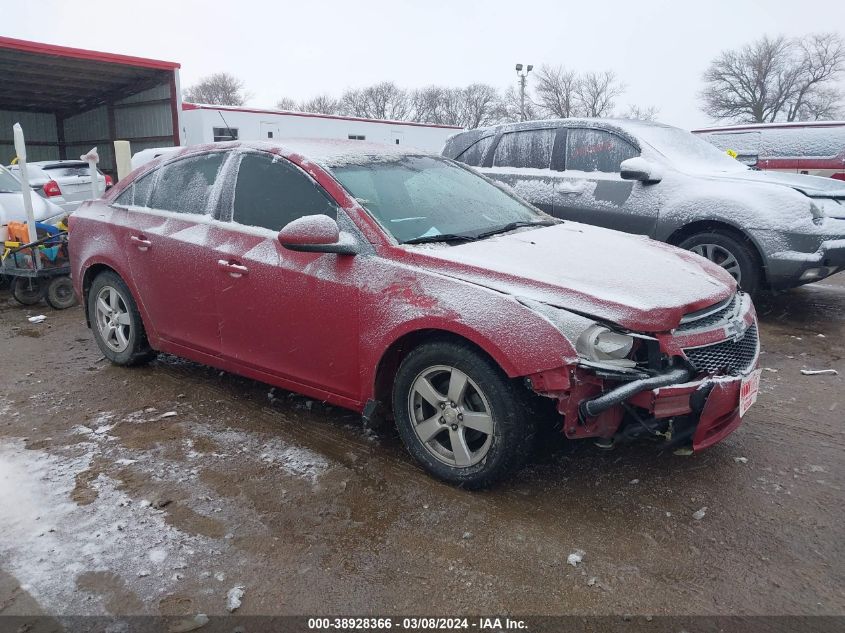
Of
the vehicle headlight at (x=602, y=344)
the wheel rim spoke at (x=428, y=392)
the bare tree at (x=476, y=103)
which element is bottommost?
the wheel rim spoke at (x=428, y=392)

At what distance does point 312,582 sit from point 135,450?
1.63 metres

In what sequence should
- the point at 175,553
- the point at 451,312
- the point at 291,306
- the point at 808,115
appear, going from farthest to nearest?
the point at 808,115 < the point at 291,306 < the point at 451,312 < the point at 175,553

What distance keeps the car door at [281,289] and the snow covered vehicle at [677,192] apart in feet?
11.5

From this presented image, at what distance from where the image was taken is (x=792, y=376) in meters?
4.50

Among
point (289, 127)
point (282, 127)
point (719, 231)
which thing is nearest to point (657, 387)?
point (719, 231)

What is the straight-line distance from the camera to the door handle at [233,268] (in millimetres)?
3691

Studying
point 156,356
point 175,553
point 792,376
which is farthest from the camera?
point 156,356

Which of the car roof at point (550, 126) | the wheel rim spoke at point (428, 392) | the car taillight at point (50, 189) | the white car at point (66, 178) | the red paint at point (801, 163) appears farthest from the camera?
the white car at point (66, 178)

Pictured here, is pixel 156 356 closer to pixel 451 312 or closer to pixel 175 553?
pixel 175 553

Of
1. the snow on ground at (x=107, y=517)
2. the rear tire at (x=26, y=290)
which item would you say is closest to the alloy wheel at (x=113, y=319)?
the snow on ground at (x=107, y=517)

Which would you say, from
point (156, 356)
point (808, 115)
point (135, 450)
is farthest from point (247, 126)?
point (808, 115)

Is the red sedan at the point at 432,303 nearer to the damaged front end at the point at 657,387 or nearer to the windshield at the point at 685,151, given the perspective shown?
the damaged front end at the point at 657,387

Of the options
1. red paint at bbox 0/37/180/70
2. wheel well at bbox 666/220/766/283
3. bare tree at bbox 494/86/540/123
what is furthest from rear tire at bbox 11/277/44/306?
bare tree at bbox 494/86/540/123

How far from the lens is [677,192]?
5875mm
